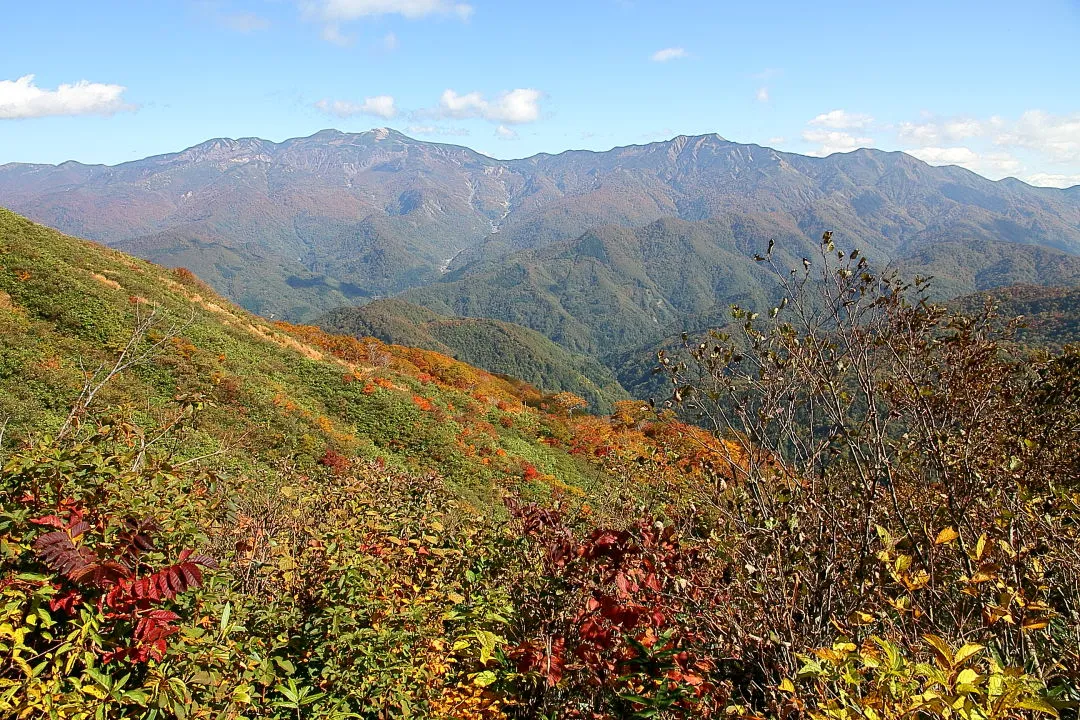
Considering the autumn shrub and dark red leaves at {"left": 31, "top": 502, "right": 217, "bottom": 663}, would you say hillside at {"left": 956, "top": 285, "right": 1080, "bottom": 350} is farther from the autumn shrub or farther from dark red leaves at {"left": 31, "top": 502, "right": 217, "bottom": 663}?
dark red leaves at {"left": 31, "top": 502, "right": 217, "bottom": 663}

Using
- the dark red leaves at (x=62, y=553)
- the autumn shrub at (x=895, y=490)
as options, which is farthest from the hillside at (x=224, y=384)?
the autumn shrub at (x=895, y=490)

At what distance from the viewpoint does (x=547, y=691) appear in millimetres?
3490

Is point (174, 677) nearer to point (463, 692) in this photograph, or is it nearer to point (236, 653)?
point (236, 653)

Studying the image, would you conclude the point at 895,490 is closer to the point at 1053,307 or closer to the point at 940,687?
the point at 940,687

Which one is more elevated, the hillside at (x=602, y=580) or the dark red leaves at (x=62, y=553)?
the dark red leaves at (x=62, y=553)

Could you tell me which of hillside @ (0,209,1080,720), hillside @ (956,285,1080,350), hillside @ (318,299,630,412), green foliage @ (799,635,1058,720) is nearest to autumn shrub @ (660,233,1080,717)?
hillside @ (0,209,1080,720)

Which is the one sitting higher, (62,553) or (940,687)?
(62,553)

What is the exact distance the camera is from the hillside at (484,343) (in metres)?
147

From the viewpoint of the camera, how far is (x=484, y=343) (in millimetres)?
160750

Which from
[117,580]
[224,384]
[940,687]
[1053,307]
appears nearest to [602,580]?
[940,687]

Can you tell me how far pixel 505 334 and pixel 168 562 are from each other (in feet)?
528

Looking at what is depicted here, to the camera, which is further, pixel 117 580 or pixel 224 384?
pixel 224 384

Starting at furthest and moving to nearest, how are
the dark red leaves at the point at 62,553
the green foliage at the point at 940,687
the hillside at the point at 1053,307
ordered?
the hillside at the point at 1053,307
the dark red leaves at the point at 62,553
the green foliage at the point at 940,687

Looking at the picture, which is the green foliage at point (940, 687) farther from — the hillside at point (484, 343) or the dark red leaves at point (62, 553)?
the hillside at point (484, 343)
